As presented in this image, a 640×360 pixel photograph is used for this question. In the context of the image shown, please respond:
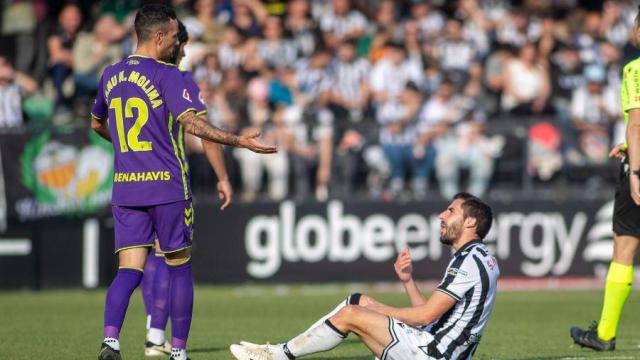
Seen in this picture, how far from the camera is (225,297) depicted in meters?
15.9

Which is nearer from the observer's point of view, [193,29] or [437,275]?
[437,275]

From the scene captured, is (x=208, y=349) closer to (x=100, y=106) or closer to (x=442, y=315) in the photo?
(x=100, y=106)

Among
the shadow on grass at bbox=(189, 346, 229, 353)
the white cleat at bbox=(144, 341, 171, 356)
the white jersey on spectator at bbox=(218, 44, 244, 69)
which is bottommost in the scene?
the shadow on grass at bbox=(189, 346, 229, 353)

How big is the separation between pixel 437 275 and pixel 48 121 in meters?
5.83

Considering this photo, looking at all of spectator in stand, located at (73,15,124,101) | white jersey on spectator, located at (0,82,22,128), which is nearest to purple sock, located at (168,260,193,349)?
white jersey on spectator, located at (0,82,22,128)

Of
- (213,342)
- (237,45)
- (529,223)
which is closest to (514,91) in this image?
(529,223)

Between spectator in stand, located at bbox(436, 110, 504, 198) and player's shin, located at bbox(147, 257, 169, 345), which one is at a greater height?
spectator in stand, located at bbox(436, 110, 504, 198)

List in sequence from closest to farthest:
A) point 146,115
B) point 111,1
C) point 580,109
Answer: point 146,115, point 580,109, point 111,1

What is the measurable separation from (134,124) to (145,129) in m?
0.09

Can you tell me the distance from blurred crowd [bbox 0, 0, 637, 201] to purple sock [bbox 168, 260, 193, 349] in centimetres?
828

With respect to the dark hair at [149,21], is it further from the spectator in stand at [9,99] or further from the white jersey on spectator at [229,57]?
the white jersey on spectator at [229,57]

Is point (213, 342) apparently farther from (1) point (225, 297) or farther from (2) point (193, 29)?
(2) point (193, 29)

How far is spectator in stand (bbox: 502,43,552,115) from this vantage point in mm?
18859

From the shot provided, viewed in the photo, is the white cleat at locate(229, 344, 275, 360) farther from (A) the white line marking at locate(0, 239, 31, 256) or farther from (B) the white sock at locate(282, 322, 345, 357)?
(A) the white line marking at locate(0, 239, 31, 256)
